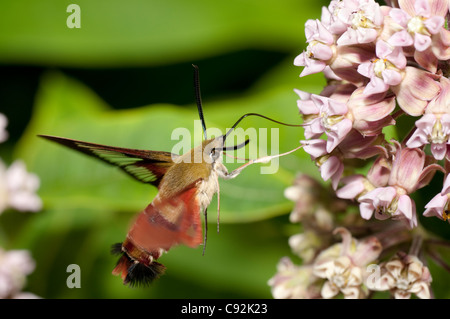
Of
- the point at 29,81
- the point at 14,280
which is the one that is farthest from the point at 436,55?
the point at 29,81

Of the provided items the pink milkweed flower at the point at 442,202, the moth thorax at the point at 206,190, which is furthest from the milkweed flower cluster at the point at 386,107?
the moth thorax at the point at 206,190

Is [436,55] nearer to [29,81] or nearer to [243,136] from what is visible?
[243,136]

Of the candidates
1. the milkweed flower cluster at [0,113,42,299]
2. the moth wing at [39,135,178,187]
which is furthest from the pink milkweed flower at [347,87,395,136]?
the milkweed flower cluster at [0,113,42,299]

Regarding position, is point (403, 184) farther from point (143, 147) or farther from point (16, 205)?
point (16, 205)

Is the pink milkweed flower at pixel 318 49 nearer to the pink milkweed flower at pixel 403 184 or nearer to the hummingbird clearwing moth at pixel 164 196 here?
the hummingbird clearwing moth at pixel 164 196

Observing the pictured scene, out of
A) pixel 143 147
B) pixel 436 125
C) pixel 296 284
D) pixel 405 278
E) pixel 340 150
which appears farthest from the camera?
pixel 143 147

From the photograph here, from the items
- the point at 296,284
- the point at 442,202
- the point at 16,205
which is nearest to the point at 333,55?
the point at 442,202
